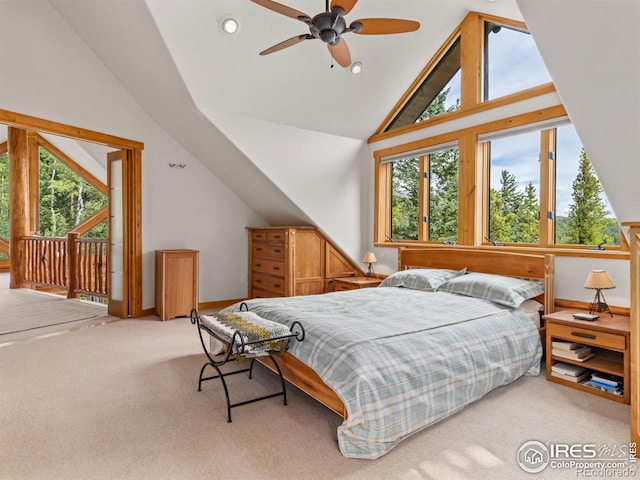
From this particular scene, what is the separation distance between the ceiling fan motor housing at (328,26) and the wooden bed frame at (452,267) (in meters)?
2.17

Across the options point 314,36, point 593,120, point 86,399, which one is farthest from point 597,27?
point 86,399

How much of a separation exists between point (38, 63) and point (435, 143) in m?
4.42

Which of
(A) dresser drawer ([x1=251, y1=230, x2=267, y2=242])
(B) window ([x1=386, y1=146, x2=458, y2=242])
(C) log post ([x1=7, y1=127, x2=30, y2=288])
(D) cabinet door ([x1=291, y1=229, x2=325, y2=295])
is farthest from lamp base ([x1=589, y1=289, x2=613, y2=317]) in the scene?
(C) log post ([x1=7, y1=127, x2=30, y2=288])

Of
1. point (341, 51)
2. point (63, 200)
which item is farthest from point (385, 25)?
point (63, 200)

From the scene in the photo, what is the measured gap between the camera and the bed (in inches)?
76.9

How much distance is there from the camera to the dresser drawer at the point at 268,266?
5.19 metres

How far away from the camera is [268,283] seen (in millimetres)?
5461

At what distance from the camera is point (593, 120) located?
2.16m

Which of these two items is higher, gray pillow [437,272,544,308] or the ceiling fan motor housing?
the ceiling fan motor housing

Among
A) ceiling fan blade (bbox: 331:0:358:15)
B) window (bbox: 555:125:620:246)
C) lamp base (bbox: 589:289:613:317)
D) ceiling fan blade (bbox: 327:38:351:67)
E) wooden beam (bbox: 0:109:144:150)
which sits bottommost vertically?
lamp base (bbox: 589:289:613:317)

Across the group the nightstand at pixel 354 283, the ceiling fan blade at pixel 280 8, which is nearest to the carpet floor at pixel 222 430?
the nightstand at pixel 354 283

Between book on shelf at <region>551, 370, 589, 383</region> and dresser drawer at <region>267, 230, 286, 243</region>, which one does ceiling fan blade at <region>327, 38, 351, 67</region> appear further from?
book on shelf at <region>551, 370, 589, 383</region>

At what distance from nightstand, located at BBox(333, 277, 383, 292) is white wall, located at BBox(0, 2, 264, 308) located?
1589mm

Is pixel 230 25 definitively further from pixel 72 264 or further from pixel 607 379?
pixel 72 264
